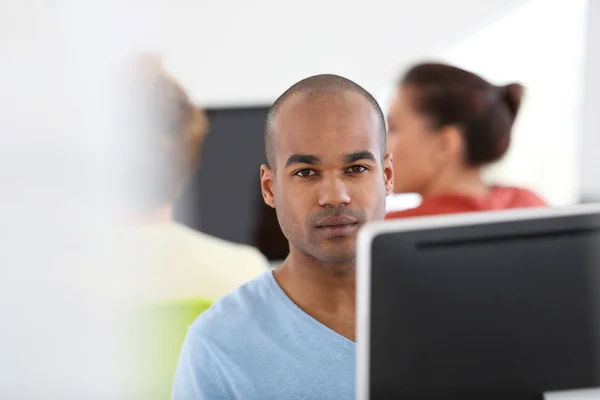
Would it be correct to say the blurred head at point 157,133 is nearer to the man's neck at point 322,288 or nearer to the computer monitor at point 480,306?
the man's neck at point 322,288

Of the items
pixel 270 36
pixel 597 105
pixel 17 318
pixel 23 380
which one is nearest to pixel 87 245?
pixel 17 318

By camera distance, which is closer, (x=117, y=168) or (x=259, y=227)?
(x=259, y=227)

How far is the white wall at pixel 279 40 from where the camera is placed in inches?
95.7

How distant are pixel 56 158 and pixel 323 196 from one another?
4.59 feet

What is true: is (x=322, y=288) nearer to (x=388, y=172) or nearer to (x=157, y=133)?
(x=388, y=172)

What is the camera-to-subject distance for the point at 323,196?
1.00 metres

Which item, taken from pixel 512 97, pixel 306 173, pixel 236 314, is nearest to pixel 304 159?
pixel 306 173

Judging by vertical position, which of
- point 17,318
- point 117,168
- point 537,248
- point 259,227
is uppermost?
point 117,168

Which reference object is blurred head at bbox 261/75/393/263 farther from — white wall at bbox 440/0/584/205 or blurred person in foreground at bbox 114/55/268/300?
white wall at bbox 440/0/584/205

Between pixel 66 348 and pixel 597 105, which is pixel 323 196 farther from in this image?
pixel 597 105

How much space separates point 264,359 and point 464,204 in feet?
3.38

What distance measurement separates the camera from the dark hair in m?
1.97

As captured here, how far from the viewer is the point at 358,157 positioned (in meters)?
1.03

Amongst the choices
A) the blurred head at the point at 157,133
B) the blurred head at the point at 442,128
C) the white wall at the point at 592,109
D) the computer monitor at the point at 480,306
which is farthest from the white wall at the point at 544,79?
the computer monitor at the point at 480,306
